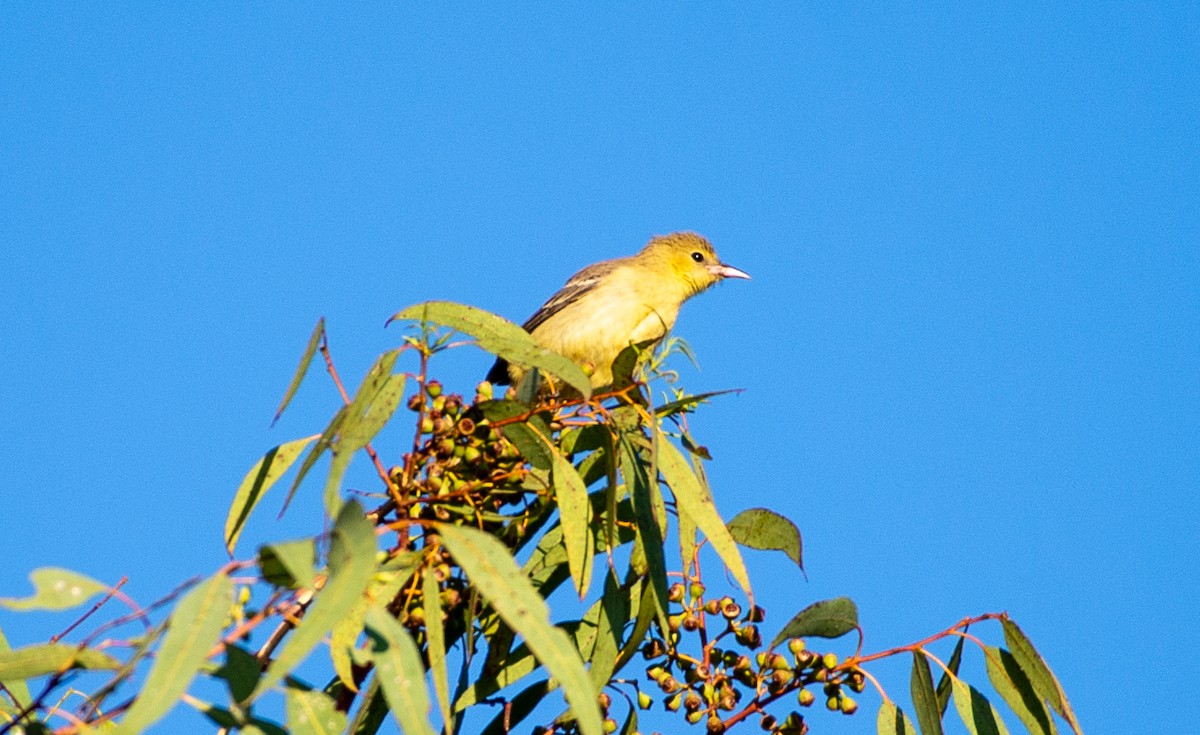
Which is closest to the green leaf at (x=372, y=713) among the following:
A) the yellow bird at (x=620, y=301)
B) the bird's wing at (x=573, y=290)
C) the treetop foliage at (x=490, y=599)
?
the treetop foliage at (x=490, y=599)

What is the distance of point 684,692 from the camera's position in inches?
126

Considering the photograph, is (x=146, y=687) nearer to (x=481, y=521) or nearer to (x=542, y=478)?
(x=481, y=521)

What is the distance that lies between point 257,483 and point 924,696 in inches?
69.5

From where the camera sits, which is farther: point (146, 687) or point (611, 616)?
point (611, 616)

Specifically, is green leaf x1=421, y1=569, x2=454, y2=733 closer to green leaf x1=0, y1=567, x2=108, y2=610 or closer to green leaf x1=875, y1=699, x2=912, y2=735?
green leaf x1=0, y1=567, x2=108, y2=610

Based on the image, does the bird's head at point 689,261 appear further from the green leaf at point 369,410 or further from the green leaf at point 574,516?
the green leaf at point 369,410

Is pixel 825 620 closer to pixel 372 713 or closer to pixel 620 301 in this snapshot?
pixel 372 713

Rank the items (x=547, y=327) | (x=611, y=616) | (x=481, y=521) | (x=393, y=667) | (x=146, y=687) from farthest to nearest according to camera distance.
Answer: (x=547, y=327) → (x=611, y=616) → (x=481, y=521) → (x=393, y=667) → (x=146, y=687)

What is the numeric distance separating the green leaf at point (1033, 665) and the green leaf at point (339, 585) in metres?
1.90

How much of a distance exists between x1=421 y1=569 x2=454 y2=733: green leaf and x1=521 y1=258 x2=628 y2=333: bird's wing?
14.1 feet

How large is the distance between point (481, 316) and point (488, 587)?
0.94 m

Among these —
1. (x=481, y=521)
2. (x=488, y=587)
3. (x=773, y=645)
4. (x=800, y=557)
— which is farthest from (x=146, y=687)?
(x=800, y=557)

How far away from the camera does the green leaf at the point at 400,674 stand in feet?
7.66

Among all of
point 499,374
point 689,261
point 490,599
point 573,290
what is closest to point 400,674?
point 490,599
